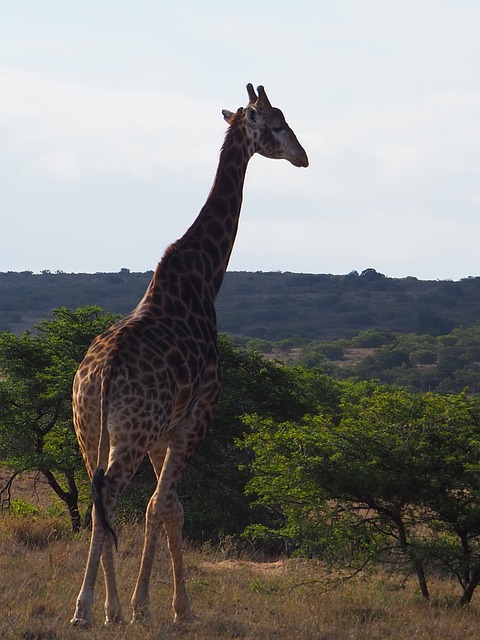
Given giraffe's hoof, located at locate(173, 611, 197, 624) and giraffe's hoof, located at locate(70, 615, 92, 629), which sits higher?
giraffe's hoof, located at locate(70, 615, 92, 629)

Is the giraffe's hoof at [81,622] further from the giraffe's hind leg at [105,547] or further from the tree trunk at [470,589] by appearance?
the tree trunk at [470,589]

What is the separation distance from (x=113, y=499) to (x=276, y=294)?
79.6 meters

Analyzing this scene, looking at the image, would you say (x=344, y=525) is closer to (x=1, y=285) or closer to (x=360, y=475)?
(x=360, y=475)

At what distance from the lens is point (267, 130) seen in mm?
10391

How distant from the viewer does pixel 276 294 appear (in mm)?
87188

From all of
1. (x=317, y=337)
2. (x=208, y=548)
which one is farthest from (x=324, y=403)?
(x=317, y=337)

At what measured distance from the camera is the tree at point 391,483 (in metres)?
10.2

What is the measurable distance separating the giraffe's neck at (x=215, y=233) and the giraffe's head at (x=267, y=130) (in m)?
0.10

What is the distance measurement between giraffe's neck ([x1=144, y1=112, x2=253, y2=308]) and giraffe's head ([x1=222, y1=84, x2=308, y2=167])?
10 cm

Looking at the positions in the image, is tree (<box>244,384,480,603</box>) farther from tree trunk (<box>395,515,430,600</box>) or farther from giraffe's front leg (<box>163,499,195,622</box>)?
giraffe's front leg (<box>163,499,195,622</box>)

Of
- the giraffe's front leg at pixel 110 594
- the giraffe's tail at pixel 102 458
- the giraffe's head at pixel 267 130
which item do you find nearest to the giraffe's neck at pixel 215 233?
the giraffe's head at pixel 267 130

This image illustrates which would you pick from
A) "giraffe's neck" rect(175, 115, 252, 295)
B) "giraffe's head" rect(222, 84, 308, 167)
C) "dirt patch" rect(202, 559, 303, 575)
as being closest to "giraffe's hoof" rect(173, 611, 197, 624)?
"giraffe's neck" rect(175, 115, 252, 295)

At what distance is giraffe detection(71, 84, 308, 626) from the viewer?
7.85m

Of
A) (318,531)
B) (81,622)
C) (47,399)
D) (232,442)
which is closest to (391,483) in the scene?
(318,531)
